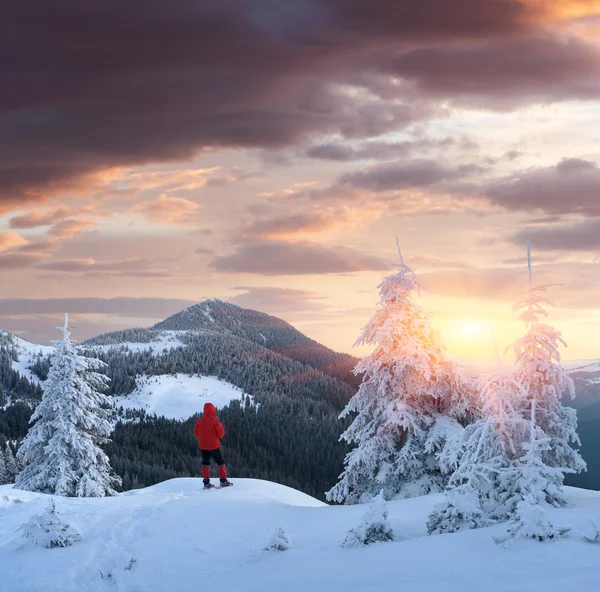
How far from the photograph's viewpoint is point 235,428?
16250 centimetres

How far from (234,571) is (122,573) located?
235cm

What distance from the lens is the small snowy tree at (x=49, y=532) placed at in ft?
42.2

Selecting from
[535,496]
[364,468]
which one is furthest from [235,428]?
[535,496]

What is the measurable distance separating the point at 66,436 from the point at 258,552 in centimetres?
2203

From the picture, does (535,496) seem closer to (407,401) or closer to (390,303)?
(407,401)

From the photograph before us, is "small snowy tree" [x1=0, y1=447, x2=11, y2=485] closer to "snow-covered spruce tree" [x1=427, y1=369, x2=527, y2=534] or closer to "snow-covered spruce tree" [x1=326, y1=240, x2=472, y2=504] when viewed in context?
"snow-covered spruce tree" [x1=326, y1=240, x2=472, y2=504]

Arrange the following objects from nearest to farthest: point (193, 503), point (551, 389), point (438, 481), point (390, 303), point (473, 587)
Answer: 1. point (473, 587)
2. point (551, 389)
3. point (193, 503)
4. point (438, 481)
5. point (390, 303)

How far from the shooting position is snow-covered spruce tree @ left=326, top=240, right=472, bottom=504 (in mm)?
20078

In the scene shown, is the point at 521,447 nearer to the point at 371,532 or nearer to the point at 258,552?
the point at 371,532

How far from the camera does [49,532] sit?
13.0 metres

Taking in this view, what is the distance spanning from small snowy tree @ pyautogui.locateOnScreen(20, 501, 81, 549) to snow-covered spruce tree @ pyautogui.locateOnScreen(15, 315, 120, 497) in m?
17.7

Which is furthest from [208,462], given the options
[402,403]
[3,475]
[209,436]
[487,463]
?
[3,475]

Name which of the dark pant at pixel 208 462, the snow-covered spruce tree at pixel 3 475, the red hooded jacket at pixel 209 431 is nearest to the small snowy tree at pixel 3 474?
the snow-covered spruce tree at pixel 3 475

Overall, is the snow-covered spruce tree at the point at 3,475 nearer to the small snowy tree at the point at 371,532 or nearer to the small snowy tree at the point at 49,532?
the small snowy tree at the point at 49,532
